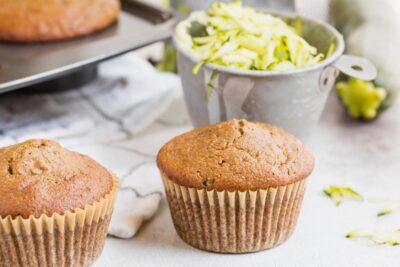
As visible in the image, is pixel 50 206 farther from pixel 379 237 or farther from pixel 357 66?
pixel 357 66

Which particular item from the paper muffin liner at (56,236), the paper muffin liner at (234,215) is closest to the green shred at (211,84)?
the paper muffin liner at (234,215)

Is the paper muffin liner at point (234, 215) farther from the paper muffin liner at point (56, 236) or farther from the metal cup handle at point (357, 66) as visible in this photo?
the metal cup handle at point (357, 66)

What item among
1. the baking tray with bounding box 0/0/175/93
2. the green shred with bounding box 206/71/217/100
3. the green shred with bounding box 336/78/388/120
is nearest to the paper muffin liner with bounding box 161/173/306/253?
the green shred with bounding box 206/71/217/100

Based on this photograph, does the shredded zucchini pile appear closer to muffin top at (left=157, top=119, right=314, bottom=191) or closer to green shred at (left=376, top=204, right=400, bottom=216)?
muffin top at (left=157, top=119, right=314, bottom=191)

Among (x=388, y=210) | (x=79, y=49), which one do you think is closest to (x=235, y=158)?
(x=388, y=210)

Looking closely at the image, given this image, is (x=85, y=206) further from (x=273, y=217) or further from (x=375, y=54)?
(x=375, y=54)
